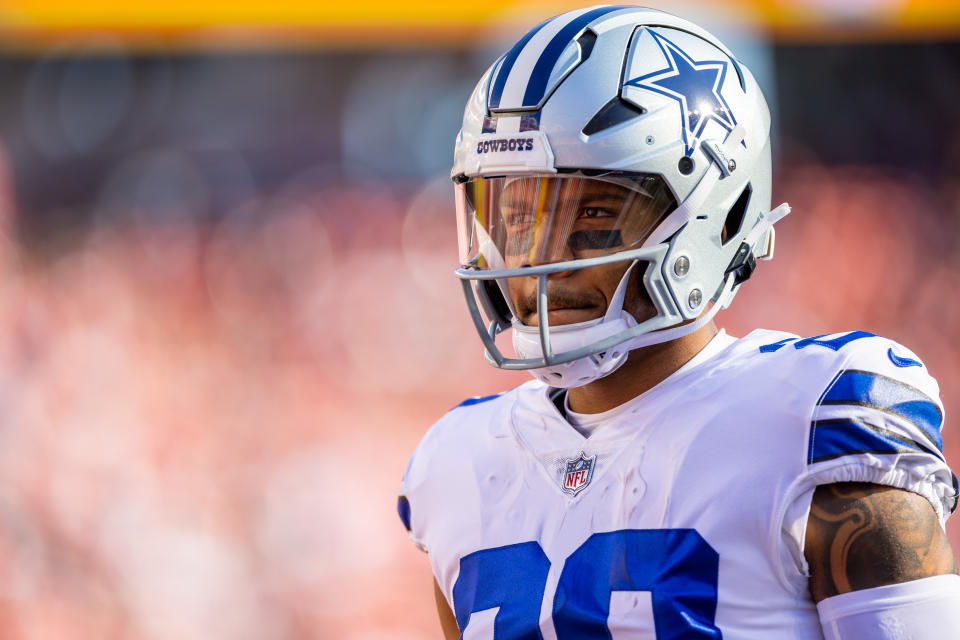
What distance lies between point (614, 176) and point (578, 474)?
359 mm

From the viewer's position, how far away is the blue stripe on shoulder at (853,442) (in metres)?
1.03

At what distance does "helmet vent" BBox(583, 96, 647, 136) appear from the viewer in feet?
3.97

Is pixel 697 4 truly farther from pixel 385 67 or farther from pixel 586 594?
pixel 586 594

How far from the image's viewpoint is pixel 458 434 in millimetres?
1428

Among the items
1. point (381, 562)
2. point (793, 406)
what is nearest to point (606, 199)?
point (793, 406)

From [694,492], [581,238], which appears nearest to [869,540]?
[694,492]

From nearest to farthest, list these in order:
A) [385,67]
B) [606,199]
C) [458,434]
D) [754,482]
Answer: [754,482], [606,199], [458,434], [385,67]

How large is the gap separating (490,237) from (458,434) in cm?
30

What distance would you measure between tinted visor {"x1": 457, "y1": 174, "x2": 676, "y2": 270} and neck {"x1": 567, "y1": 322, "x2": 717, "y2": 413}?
0.13m

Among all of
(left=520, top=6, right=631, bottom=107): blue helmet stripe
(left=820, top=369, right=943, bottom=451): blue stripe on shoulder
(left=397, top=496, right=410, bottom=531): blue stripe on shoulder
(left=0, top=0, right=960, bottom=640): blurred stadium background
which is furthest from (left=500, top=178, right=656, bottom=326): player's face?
(left=0, top=0, right=960, bottom=640): blurred stadium background

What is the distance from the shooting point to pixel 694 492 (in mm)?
1103

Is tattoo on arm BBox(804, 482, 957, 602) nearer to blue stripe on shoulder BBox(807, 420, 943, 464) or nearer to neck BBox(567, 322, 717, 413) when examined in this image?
blue stripe on shoulder BBox(807, 420, 943, 464)

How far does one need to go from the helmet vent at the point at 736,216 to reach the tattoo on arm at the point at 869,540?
0.39 meters

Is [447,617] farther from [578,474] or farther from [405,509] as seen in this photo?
[578,474]
